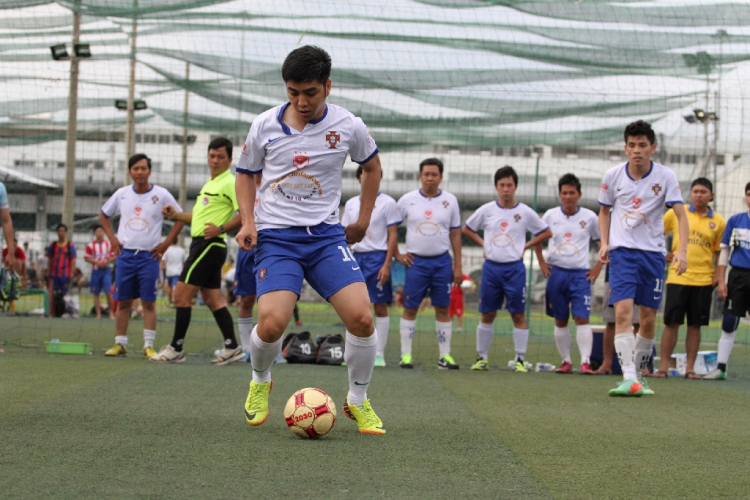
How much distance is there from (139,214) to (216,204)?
Answer: 3.52ft

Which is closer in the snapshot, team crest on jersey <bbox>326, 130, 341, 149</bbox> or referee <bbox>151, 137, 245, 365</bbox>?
team crest on jersey <bbox>326, 130, 341, 149</bbox>

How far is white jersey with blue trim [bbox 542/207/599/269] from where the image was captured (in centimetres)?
957

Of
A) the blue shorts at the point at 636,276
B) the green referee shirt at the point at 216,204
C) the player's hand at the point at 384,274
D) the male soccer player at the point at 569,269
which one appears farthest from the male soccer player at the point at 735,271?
the green referee shirt at the point at 216,204

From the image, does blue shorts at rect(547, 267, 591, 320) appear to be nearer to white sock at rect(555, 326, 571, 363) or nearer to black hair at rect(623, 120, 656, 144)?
white sock at rect(555, 326, 571, 363)

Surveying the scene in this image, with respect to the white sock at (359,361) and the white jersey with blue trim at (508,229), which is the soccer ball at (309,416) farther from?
the white jersey with blue trim at (508,229)

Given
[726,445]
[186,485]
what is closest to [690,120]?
[726,445]

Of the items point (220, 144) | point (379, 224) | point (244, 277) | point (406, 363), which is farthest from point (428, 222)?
point (220, 144)

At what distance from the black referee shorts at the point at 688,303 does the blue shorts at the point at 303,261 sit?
575cm

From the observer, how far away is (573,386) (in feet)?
25.1

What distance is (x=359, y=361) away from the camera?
4.76 m

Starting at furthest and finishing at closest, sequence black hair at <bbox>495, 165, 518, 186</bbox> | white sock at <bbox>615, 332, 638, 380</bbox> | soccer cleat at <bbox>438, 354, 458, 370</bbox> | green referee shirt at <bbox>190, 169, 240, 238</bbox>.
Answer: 1. black hair at <bbox>495, 165, 518, 186</bbox>
2. soccer cleat at <bbox>438, 354, 458, 370</bbox>
3. green referee shirt at <bbox>190, 169, 240, 238</bbox>
4. white sock at <bbox>615, 332, 638, 380</bbox>

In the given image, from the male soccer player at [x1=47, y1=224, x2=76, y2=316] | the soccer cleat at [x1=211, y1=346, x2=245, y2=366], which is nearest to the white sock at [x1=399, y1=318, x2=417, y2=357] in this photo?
the soccer cleat at [x1=211, y1=346, x2=245, y2=366]

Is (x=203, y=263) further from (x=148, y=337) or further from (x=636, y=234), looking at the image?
(x=636, y=234)

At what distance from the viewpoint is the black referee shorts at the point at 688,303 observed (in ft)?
30.7
